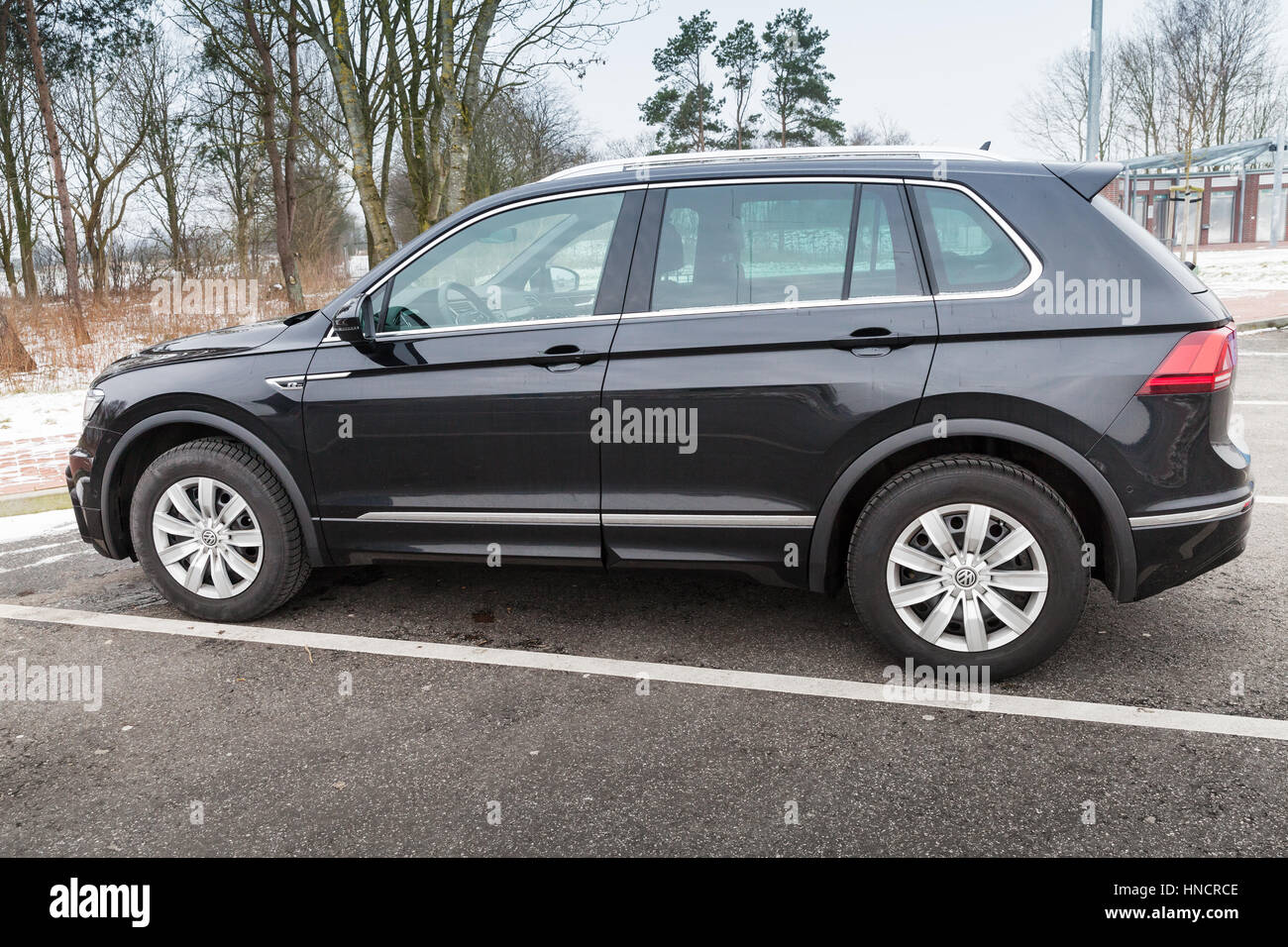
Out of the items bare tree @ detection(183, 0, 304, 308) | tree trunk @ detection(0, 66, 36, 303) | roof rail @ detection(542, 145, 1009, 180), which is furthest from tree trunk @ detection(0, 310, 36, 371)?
tree trunk @ detection(0, 66, 36, 303)

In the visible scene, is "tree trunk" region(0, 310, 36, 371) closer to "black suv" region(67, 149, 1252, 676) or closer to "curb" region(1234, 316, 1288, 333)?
"black suv" region(67, 149, 1252, 676)

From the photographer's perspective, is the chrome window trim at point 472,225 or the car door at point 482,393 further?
Result: the chrome window trim at point 472,225

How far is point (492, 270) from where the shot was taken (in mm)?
4355

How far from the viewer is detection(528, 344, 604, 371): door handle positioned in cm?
401

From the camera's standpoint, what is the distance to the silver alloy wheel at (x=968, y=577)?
3.70 meters

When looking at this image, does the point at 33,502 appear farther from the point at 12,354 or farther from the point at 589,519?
the point at 12,354

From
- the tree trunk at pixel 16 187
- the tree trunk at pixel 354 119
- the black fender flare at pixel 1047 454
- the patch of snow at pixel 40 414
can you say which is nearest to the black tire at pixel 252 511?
the black fender flare at pixel 1047 454

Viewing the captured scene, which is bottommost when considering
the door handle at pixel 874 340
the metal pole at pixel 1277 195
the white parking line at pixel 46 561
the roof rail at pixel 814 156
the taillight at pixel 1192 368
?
the white parking line at pixel 46 561

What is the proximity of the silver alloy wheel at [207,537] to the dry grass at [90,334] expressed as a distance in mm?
9699

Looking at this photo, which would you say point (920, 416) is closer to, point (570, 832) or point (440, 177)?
point (570, 832)

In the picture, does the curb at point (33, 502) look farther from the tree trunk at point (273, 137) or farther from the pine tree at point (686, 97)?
the pine tree at point (686, 97)

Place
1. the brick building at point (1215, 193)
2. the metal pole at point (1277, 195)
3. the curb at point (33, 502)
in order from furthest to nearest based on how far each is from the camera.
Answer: the metal pole at point (1277, 195) < the brick building at point (1215, 193) < the curb at point (33, 502)

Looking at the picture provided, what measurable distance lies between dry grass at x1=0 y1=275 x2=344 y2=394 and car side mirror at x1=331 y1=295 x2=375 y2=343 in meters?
10.4
